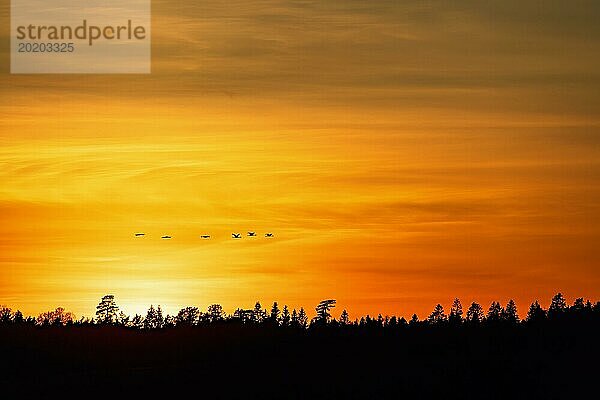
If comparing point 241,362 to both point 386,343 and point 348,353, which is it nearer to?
point 348,353

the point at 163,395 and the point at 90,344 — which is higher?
the point at 90,344

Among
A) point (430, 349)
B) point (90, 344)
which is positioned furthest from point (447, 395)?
point (90, 344)

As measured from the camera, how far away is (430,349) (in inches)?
6944

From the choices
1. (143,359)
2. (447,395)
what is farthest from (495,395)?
(143,359)

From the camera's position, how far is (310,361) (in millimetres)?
161500

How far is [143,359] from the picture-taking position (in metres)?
164

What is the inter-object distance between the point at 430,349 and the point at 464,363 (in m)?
11.4

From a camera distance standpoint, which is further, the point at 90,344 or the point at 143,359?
the point at 90,344

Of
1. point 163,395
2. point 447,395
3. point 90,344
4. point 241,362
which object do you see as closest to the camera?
point 163,395

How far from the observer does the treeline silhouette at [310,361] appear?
471ft

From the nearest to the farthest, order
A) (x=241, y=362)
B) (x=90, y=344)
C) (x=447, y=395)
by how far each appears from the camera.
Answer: (x=447, y=395), (x=241, y=362), (x=90, y=344)

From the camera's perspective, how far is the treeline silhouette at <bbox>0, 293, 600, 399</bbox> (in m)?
144

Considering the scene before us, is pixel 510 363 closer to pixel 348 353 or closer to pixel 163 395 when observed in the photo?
pixel 348 353

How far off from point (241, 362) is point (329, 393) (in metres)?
20.4
